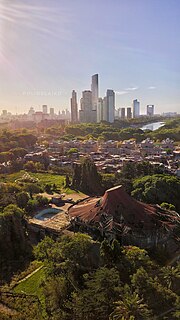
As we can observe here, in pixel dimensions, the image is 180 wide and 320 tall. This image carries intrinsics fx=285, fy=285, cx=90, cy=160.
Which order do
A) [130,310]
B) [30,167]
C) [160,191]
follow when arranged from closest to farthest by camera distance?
→ [130,310] → [160,191] → [30,167]

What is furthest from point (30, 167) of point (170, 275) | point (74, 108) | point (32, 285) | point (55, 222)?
point (74, 108)

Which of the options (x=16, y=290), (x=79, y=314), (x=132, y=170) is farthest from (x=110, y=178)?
(x=79, y=314)

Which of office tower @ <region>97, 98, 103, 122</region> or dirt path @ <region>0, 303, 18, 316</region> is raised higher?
office tower @ <region>97, 98, 103, 122</region>

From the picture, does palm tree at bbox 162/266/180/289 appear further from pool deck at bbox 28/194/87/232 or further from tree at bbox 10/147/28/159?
tree at bbox 10/147/28/159

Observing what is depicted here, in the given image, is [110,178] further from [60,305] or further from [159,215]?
[60,305]

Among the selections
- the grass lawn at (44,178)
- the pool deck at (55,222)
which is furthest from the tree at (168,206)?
the grass lawn at (44,178)

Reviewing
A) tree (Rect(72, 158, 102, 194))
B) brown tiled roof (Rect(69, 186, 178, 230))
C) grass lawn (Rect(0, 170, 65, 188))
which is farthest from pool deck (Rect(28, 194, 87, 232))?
grass lawn (Rect(0, 170, 65, 188))

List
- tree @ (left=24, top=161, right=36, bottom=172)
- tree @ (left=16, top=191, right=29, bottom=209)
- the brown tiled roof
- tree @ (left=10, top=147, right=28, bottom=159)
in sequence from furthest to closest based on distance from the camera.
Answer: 1. tree @ (left=10, top=147, right=28, bottom=159)
2. tree @ (left=24, top=161, right=36, bottom=172)
3. tree @ (left=16, top=191, right=29, bottom=209)
4. the brown tiled roof

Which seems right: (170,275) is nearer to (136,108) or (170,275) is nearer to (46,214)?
(46,214)
